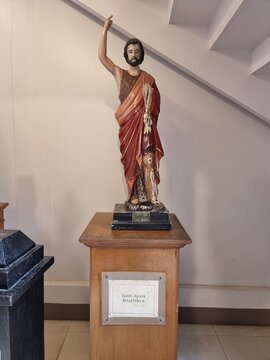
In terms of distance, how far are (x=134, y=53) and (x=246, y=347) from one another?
1.55 metres

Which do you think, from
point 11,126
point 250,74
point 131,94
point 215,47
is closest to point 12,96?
point 11,126

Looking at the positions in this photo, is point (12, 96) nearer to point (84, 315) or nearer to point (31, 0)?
point (31, 0)

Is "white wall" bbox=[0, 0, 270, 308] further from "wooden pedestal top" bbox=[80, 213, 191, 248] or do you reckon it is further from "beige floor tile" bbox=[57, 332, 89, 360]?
"wooden pedestal top" bbox=[80, 213, 191, 248]

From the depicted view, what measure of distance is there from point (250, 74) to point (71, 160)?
3.47 feet

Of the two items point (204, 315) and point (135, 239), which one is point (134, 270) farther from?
point (204, 315)

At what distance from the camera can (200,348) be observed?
1646 millimetres

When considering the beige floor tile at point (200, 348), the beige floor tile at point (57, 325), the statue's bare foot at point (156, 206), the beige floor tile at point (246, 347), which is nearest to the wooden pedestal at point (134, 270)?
the statue's bare foot at point (156, 206)

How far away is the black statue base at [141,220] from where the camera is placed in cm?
122

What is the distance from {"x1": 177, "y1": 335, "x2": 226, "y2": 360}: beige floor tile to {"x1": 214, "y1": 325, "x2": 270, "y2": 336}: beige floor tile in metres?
0.09

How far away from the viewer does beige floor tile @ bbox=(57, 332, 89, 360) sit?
5.21ft

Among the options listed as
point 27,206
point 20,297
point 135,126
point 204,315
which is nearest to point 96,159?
point 27,206

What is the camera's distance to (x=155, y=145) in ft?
4.15

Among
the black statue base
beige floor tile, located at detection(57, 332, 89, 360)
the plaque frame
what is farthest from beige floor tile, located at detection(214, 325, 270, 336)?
the black statue base

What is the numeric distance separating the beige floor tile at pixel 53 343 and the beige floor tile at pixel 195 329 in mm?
665
